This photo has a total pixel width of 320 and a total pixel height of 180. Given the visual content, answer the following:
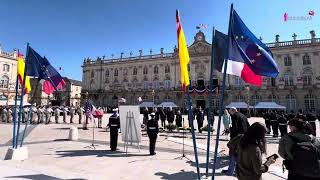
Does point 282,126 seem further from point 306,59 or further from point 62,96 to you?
point 62,96

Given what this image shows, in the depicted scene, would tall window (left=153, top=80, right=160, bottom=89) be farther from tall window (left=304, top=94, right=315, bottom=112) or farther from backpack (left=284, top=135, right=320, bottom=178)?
backpack (left=284, top=135, right=320, bottom=178)

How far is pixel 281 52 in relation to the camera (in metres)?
45.5

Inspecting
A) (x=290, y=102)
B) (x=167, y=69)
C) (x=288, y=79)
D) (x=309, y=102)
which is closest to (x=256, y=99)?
(x=290, y=102)

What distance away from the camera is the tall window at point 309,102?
42.0 meters

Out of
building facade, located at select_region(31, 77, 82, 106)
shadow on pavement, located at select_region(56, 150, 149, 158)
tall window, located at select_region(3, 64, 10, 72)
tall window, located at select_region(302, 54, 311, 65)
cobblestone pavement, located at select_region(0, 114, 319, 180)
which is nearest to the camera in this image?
cobblestone pavement, located at select_region(0, 114, 319, 180)

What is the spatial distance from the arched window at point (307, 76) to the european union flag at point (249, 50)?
4368 cm

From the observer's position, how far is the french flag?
5391 mm

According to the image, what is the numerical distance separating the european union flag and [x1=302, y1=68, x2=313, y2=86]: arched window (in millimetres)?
43681


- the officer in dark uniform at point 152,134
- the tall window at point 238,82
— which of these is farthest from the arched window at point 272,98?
the officer in dark uniform at point 152,134

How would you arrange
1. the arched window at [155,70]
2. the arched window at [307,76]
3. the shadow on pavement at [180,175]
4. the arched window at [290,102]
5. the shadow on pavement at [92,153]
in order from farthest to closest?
the arched window at [155,70], the arched window at [307,76], the arched window at [290,102], the shadow on pavement at [92,153], the shadow on pavement at [180,175]

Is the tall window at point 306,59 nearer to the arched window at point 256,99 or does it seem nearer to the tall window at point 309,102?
the tall window at point 309,102

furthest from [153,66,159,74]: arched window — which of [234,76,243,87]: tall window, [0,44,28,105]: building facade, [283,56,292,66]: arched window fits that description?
[0,44,28,105]: building facade

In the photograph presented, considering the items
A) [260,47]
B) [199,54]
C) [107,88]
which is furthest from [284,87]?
[260,47]

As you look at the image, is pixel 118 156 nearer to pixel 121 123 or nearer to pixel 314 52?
pixel 121 123
